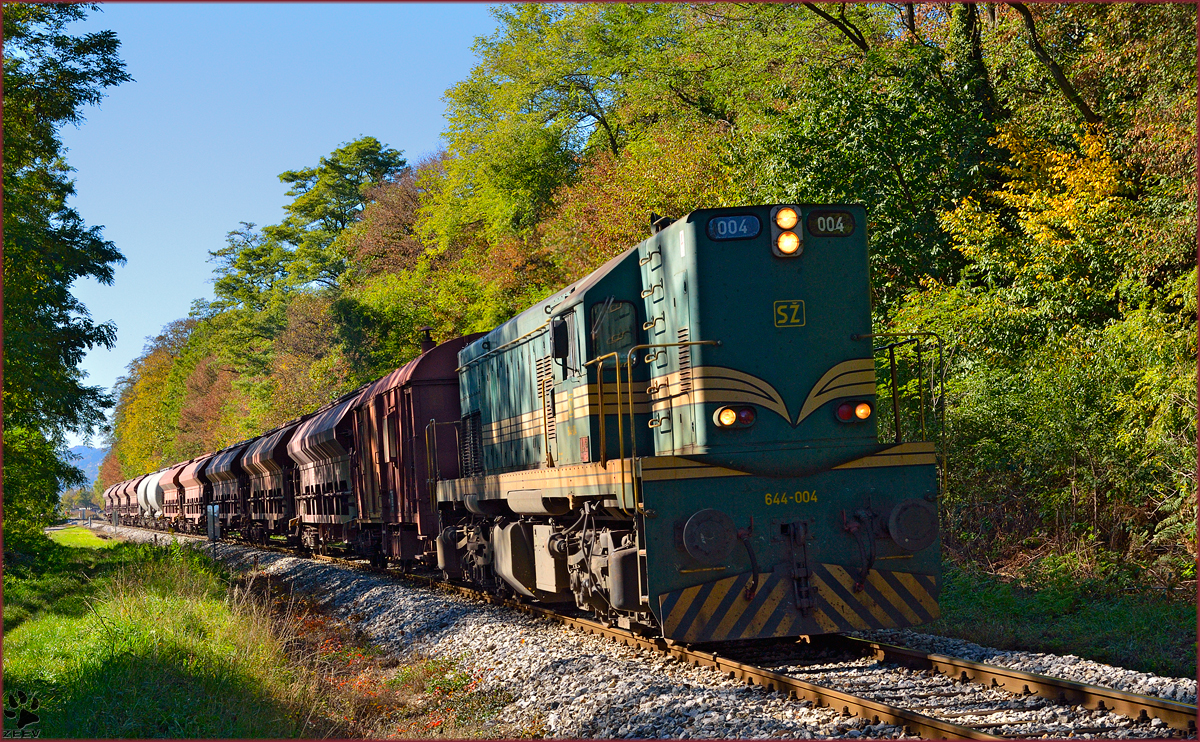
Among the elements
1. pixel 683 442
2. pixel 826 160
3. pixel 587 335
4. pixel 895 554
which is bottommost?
pixel 895 554

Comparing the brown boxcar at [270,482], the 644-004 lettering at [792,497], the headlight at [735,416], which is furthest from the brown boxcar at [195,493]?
the 644-004 lettering at [792,497]

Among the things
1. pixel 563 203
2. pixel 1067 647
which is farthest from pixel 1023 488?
pixel 563 203

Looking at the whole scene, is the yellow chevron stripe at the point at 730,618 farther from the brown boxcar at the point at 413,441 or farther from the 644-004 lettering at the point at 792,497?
the brown boxcar at the point at 413,441

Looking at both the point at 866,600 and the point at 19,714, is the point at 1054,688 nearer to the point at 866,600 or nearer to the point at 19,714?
the point at 866,600

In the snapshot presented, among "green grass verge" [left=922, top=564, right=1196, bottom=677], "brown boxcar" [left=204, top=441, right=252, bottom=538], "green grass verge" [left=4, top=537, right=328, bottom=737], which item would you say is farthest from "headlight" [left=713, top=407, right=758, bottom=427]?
"brown boxcar" [left=204, top=441, right=252, bottom=538]

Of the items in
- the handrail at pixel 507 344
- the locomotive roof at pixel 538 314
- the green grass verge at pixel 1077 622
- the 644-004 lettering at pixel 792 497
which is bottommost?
the green grass verge at pixel 1077 622

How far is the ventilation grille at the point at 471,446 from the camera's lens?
13438 mm

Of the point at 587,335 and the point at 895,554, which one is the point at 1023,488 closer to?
the point at 895,554

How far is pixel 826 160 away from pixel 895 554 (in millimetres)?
11146

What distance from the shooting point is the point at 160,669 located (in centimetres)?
848

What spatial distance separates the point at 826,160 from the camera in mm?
17406

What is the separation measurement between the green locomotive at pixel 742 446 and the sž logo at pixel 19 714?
433 cm

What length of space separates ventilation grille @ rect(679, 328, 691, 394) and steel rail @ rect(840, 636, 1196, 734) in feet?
8.81

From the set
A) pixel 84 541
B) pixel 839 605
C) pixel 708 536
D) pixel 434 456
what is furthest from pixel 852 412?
pixel 84 541
